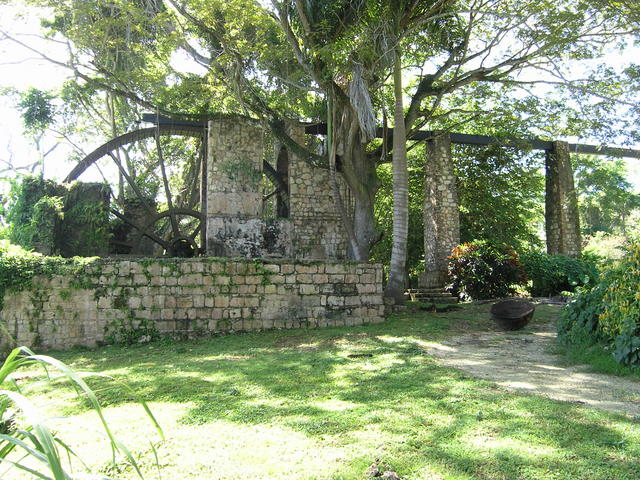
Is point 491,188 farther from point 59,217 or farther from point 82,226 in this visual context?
point 59,217

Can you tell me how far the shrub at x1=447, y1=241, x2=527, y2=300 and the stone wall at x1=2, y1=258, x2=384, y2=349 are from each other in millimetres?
4819

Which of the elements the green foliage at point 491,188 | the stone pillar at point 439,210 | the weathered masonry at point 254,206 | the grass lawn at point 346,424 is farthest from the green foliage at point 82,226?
the green foliage at point 491,188

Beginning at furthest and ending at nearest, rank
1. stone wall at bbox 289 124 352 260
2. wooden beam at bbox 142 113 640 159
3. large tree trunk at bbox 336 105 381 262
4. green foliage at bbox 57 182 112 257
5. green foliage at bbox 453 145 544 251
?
green foliage at bbox 453 145 544 251 → stone wall at bbox 289 124 352 260 → wooden beam at bbox 142 113 640 159 → green foliage at bbox 57 182 112 257 → large tree trunk at bbox 336 105 381 262

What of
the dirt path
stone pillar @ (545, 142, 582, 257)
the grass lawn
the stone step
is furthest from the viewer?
stone pillar @ (545, 142, 582, 257)

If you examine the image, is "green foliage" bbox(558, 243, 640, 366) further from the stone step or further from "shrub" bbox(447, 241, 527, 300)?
"shrub" bbox(447, 241, 527, 300)

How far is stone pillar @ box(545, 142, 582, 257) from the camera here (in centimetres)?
1540

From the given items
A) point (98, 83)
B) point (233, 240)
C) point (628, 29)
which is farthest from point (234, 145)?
point (628, 29)

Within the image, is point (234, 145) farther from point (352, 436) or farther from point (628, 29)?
point (352, 436)

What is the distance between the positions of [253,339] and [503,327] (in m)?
4.00

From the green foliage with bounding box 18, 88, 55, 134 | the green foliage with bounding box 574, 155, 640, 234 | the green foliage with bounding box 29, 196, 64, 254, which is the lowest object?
the green foliage with bounding box 29, 196, 64, 254

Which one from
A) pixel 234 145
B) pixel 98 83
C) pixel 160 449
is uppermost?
pixel 98 83

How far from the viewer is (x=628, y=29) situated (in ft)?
33.3

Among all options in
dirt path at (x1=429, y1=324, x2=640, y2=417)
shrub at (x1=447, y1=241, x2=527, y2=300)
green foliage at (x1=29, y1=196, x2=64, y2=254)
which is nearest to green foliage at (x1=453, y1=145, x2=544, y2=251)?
shrub at (x1=447, y1=241, x2=527, y2=300)

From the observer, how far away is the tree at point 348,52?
9.56m
